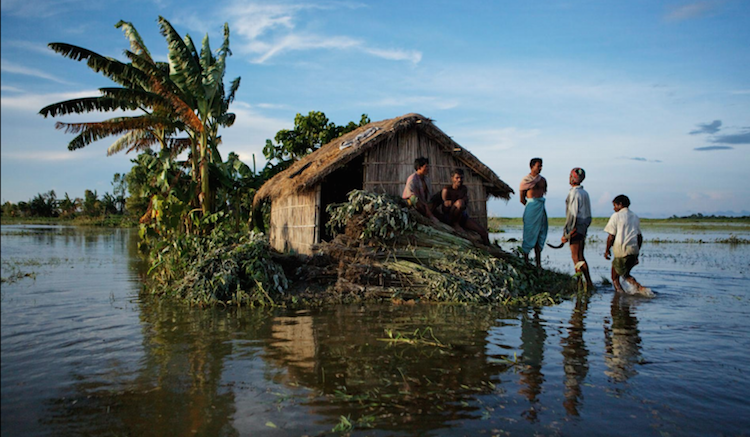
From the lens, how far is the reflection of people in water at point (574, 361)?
143 inches

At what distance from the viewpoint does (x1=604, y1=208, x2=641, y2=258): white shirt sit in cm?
816

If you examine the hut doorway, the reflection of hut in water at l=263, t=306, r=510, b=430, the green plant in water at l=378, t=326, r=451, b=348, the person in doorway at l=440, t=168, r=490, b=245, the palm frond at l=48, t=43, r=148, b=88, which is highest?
the palm frond at l=48, t=43, r=148, b=88

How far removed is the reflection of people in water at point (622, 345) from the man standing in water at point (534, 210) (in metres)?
2.00

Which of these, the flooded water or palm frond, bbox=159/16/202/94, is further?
palm frond, bbox=159/16/202/94

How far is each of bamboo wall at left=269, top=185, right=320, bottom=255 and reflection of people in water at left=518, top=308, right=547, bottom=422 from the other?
4.23 metres

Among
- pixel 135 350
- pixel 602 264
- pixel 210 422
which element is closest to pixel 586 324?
pixel 210 422

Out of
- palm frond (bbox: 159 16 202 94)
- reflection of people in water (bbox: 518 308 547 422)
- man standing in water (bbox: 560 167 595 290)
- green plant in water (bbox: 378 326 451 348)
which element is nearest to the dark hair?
man standing in water (bbox: 560 167 595 290)

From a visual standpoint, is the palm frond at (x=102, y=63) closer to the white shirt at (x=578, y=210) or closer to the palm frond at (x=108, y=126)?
the palm frond at (x=108, y=126)

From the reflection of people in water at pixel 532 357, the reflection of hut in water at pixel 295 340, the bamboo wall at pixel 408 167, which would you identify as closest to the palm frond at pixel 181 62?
the bamboo wall at pixel 408 167

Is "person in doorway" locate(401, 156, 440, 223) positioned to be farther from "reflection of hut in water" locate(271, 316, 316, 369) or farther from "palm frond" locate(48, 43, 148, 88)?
"palm frond" locate(48, 43, 148, 88)

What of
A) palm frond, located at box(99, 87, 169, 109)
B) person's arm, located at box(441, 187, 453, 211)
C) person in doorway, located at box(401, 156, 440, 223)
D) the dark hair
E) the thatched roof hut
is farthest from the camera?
palm frond, located at box(99, 87, 169, 109)

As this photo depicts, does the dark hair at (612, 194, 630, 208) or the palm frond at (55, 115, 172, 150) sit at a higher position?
the palm frond at (55, 115, 172, 150)

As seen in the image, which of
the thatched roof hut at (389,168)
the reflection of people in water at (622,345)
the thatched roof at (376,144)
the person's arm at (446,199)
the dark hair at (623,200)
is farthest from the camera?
the thatched roof hut at (389,168)

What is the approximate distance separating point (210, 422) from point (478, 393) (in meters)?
1.86
